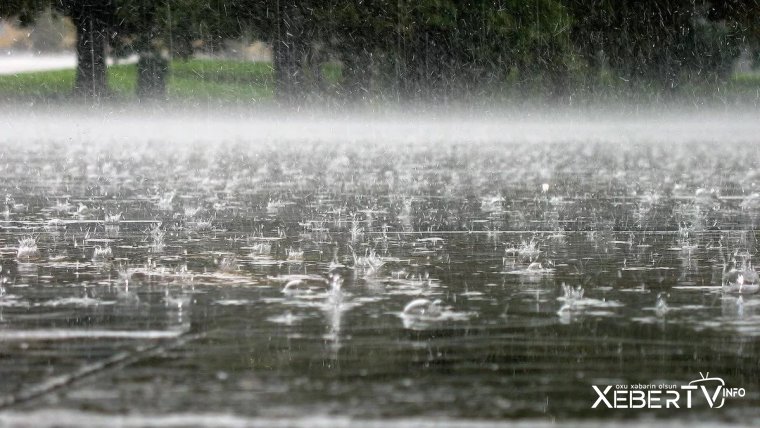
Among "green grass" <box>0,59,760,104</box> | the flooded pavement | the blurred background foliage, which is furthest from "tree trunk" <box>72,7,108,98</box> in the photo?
the flooded pavement

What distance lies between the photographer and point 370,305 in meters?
6.20

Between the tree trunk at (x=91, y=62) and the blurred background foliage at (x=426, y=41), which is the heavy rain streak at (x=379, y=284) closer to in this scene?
the tree trunk at (x=91, y=62)

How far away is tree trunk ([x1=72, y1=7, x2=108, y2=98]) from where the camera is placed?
43.1 meters

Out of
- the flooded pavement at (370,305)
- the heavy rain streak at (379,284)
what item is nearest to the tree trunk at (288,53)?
the heavy rain streak at (379,284)

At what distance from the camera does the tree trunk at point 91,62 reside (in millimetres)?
43125

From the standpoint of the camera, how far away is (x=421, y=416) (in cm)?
396

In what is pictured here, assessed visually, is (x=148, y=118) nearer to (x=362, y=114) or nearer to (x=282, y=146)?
(x=362, y=114)

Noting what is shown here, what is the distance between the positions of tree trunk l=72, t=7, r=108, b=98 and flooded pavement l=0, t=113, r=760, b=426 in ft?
95.9

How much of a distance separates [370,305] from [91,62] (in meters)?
38.2

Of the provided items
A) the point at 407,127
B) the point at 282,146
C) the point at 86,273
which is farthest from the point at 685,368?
the point at 407,127

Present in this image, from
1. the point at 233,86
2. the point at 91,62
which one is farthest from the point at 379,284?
the point at 233,86

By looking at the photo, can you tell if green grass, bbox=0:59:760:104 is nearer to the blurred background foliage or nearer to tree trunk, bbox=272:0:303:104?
the blurred background foliage

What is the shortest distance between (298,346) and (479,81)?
40142mm

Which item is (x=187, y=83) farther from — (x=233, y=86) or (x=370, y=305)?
(x=370, y=305)
